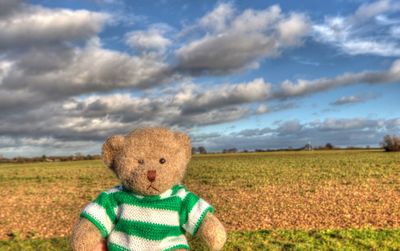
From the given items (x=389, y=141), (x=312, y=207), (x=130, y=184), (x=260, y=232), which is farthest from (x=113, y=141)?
(x=389, y=141)

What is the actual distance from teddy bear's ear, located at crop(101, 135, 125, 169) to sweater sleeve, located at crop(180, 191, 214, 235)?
2.84ft

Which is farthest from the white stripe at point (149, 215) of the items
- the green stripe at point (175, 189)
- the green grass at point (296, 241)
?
the green grass at point (296, 241)

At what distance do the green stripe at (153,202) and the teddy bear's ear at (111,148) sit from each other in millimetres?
391

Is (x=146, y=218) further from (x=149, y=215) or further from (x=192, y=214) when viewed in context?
(x=192, y=214)

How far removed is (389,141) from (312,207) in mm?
50987

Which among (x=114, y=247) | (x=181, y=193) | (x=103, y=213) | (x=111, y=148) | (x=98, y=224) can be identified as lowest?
(x=114, y=247)

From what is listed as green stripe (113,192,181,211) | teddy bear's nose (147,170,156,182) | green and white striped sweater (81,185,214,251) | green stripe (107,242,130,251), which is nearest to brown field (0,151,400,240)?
green and white striped sweater (81,185,214,251)

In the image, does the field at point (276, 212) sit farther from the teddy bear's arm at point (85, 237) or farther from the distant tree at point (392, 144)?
the distant tree at point (392, 144)

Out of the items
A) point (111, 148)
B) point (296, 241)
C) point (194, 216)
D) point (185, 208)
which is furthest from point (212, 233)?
point (296, 241)

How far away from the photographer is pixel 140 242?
522 cm

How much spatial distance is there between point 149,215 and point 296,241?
5.08 metres

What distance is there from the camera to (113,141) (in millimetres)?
5520

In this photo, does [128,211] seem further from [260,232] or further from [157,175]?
[260,232]

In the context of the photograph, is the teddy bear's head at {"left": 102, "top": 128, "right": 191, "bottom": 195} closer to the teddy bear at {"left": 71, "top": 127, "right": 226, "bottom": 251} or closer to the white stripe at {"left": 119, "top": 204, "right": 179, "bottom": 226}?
the teddy bear at {"left": 71, "top": 127, "right": 226, "bottom": 251}
